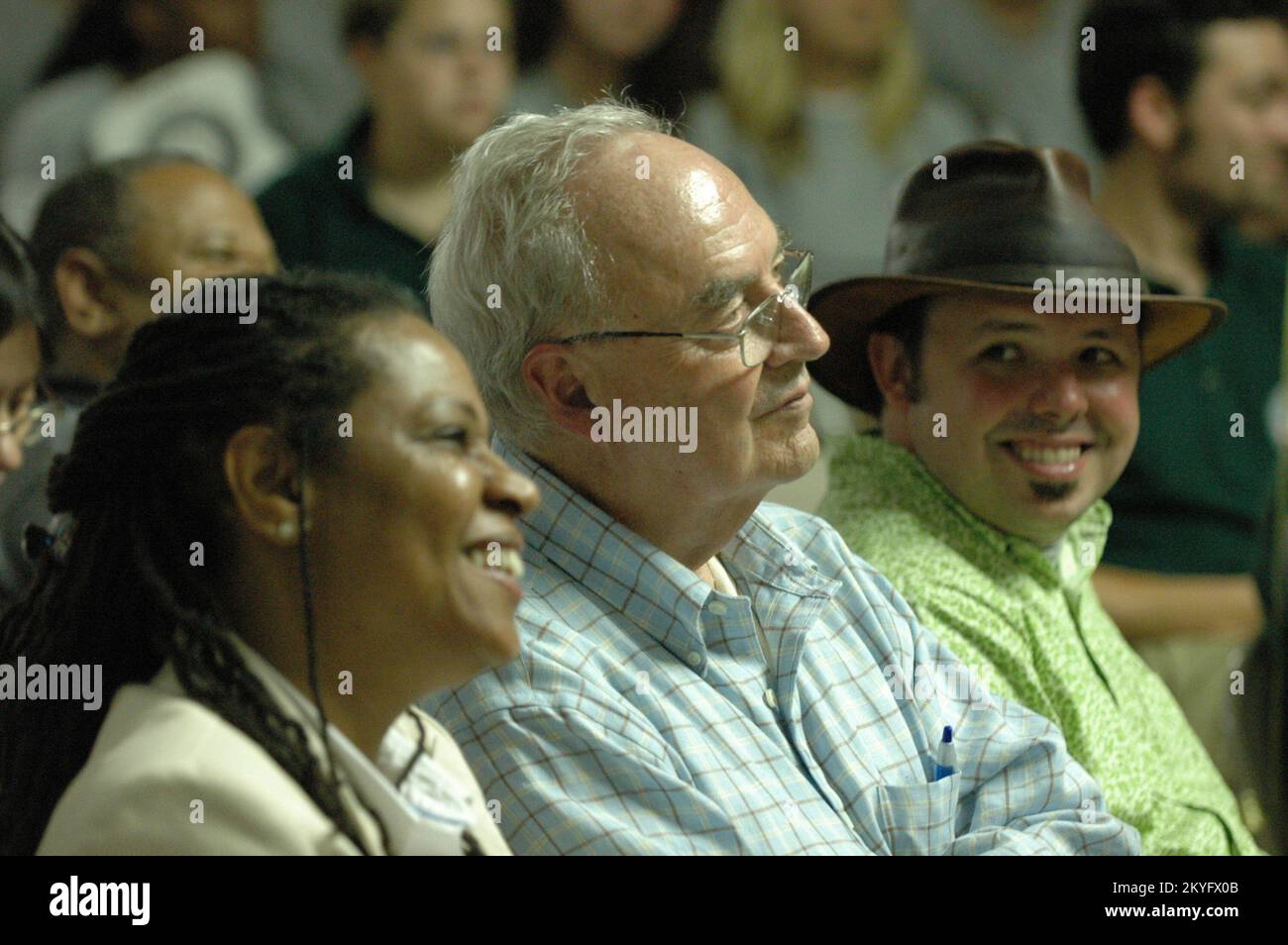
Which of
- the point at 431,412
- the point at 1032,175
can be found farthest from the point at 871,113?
the point at 431,412

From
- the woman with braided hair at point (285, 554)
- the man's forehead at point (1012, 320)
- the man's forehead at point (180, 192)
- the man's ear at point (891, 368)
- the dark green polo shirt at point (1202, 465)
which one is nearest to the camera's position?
the woman with braided hair at point (285, 554)

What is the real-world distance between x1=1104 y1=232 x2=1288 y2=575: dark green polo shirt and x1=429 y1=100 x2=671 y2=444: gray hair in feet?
5.65

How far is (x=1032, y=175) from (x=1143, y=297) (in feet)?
0.71

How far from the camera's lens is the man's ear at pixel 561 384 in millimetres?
1789

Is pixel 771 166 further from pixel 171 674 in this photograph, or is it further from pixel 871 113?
Answer: pixel 171 674

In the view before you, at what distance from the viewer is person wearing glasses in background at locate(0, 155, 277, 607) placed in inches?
91.3

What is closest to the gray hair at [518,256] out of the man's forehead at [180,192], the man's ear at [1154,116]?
the man's forehead at [180,192]

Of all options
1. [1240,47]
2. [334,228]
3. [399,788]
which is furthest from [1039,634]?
[1240,47]

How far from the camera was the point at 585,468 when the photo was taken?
180cm

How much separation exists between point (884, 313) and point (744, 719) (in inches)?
31.1

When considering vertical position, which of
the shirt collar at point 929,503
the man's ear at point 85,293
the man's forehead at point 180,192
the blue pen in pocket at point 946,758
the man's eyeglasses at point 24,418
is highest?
the man's forehead at point 180,192

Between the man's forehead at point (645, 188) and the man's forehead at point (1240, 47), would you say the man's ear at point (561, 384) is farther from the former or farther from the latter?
the man's forehead at point (1240, 47)

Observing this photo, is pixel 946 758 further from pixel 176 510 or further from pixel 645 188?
pixel 176 510
